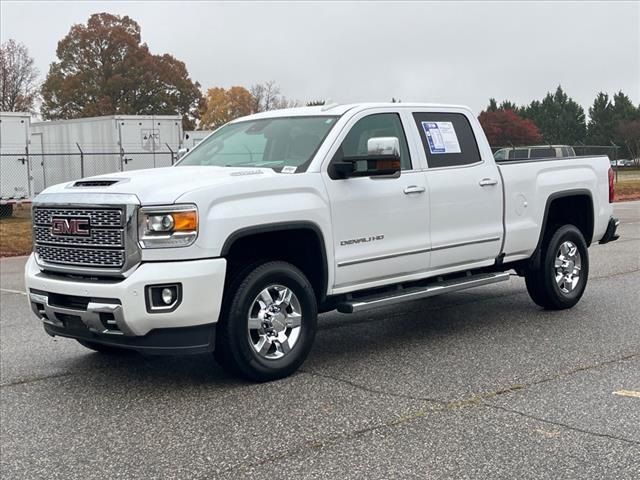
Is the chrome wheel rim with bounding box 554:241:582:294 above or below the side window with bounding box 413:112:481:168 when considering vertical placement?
below

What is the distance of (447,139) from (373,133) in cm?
85

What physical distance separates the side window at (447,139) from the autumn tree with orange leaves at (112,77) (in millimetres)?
55781

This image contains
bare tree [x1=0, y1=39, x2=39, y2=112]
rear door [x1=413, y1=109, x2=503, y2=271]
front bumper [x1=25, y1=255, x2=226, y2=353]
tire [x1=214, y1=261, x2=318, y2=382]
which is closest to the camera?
front bumper [x1=25, y1=255, x2=226, y2=353]

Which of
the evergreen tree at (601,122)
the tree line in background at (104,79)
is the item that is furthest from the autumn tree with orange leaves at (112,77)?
the evergreen tree at (601,122)

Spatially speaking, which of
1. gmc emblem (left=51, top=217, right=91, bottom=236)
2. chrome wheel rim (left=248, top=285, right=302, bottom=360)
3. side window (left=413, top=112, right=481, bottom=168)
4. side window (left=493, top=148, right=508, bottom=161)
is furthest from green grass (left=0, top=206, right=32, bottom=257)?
chrome wheel rim (left=248, top=285, right=302, bottom=360)

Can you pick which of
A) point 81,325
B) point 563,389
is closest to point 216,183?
point 81,325


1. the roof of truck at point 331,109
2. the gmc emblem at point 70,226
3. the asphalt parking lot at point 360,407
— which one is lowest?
the asphalt parking lot at point 360,407

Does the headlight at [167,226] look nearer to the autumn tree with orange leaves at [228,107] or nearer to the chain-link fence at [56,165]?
the chain-link fence at [56,165]

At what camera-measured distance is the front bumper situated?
522 cm

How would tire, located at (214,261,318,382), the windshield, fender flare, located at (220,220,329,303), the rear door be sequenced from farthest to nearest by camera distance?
the rear door
the windshield
tire, located at (214,261,318,382)
fender flare, located at (220,220,329,303)

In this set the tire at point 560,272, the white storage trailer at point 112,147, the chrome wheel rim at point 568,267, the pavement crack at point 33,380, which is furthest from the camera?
the white storage trailer at point 112,147

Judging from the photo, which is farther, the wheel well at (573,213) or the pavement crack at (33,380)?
the wheel well at (573,213)

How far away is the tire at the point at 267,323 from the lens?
5.57 metres

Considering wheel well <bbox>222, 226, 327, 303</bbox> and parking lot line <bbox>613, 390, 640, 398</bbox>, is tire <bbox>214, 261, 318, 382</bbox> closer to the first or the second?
wheel well <bbox>222, 226, 327, 303</bbox>
